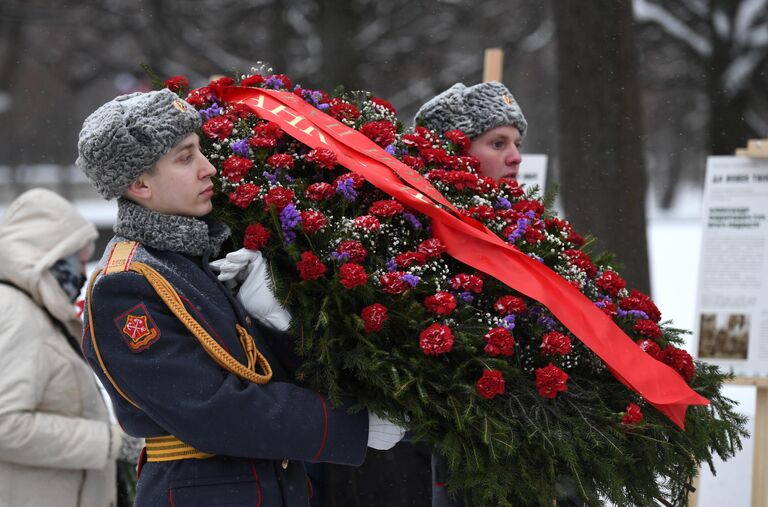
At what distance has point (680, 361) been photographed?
8.75 feet

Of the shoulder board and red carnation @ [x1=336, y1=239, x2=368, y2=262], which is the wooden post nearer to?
red carnation @ [x1=336, y1=239, x2=368, y2=262]

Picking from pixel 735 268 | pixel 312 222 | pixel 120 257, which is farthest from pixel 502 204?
pixel 735 268

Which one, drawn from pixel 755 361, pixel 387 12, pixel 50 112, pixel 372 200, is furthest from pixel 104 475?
pixel 50 112

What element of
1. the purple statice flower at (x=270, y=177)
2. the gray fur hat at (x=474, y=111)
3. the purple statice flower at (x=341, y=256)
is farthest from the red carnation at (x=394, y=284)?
the gray fur hat at (x=474, y=111)

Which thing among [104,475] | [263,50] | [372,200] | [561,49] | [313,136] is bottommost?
[104,475]

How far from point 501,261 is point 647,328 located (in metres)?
0.48

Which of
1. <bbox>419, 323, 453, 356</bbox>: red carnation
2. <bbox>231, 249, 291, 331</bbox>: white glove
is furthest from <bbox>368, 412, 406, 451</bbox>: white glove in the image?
<bbox>231, 249, 291, 331</bbox>: white glove

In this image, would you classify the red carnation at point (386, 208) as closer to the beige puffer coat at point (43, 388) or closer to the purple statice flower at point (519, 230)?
the purple statice flower at point (519, 230)

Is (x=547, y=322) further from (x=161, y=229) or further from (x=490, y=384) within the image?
(x=161, y=229)

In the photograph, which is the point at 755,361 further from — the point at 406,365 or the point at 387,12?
the point at 387,12

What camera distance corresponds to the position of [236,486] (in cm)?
236

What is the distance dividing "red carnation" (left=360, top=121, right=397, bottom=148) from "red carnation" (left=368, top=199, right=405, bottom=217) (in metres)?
0.37

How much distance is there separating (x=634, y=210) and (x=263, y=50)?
6.08m

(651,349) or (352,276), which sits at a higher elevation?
(352,276)
